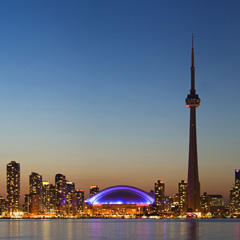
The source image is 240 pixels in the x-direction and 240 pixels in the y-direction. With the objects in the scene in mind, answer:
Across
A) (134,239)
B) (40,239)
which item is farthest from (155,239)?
(40,239)

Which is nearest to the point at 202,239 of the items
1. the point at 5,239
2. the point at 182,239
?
the point at 182,239

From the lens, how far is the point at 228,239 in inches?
3319

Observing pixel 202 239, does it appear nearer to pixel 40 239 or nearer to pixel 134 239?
pixel 134 239

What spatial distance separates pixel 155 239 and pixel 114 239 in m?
6.88

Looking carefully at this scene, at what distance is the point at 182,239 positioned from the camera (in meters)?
83.2

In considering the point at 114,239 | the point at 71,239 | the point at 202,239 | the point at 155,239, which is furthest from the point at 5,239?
the point at 202,239

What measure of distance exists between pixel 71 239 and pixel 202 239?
2188cm

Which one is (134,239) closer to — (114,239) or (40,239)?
(114,239)

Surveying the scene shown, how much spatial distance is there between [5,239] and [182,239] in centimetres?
2980

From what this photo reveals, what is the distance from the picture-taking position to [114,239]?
85500 mm

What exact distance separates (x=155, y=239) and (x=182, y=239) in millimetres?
4706

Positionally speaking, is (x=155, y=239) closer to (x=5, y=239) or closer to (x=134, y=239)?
(x=134, y=239)

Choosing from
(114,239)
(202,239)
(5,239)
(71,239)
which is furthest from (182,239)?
(5,239)

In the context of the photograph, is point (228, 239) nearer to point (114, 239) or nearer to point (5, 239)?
point (114, 239)
